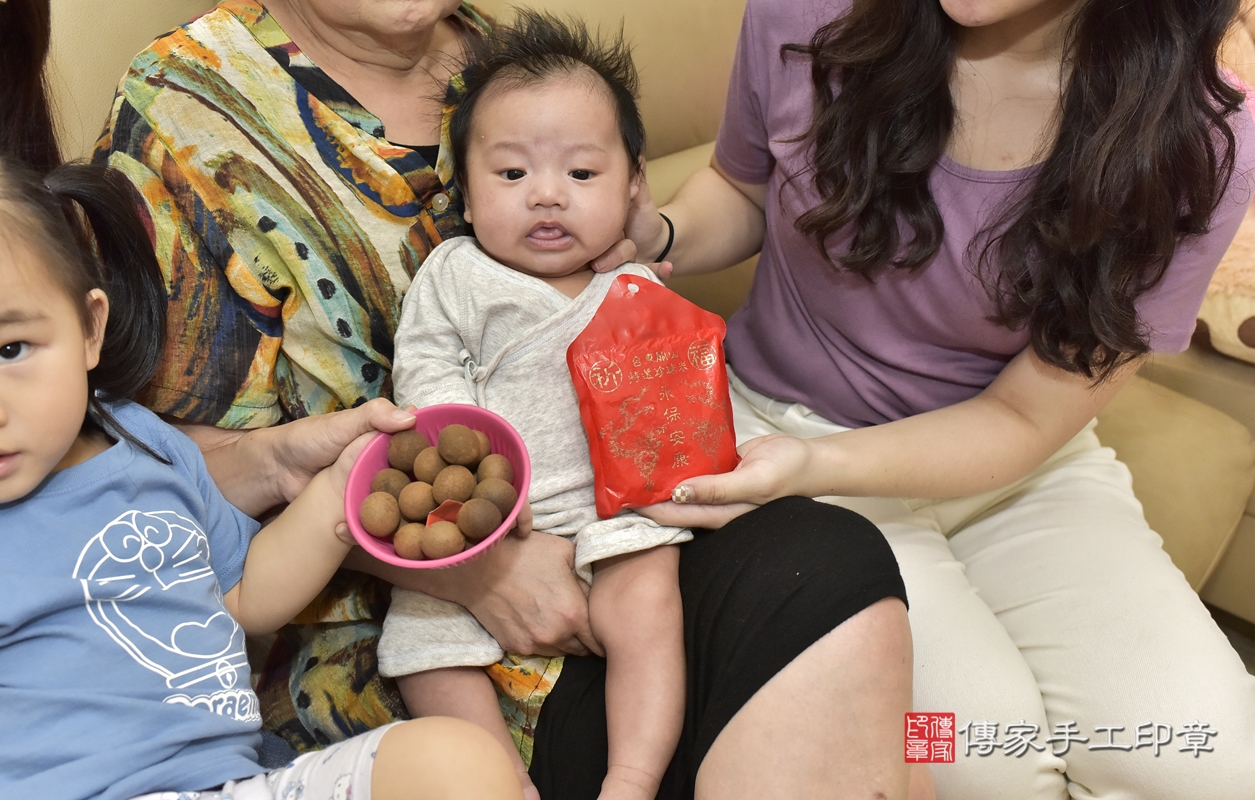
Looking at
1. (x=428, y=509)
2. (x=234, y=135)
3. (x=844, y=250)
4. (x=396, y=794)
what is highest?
(x=234, y=135)

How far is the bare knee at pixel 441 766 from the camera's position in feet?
2.56

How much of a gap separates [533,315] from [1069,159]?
2.12ft

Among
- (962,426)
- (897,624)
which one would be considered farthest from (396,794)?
(962,426)

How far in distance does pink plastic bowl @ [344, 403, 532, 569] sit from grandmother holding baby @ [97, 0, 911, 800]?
0.10ft

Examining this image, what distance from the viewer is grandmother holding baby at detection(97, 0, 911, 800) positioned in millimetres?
874

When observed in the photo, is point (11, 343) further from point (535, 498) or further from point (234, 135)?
point (535, 498)

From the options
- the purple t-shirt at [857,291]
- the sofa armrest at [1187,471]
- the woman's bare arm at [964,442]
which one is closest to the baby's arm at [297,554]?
the woman's bare arm at [964,442]

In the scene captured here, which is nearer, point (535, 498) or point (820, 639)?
point (820, 639)

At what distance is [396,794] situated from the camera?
786mm

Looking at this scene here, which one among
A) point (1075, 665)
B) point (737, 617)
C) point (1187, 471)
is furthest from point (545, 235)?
point (1187, 471)

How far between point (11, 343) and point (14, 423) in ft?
0.23

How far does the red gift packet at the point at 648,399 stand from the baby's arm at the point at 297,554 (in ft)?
0.84

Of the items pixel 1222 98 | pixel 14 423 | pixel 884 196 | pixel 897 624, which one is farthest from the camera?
pixel 884 196

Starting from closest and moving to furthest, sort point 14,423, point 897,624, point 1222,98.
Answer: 1. point 14,423
2. point 897,624
3. point 1222,98
